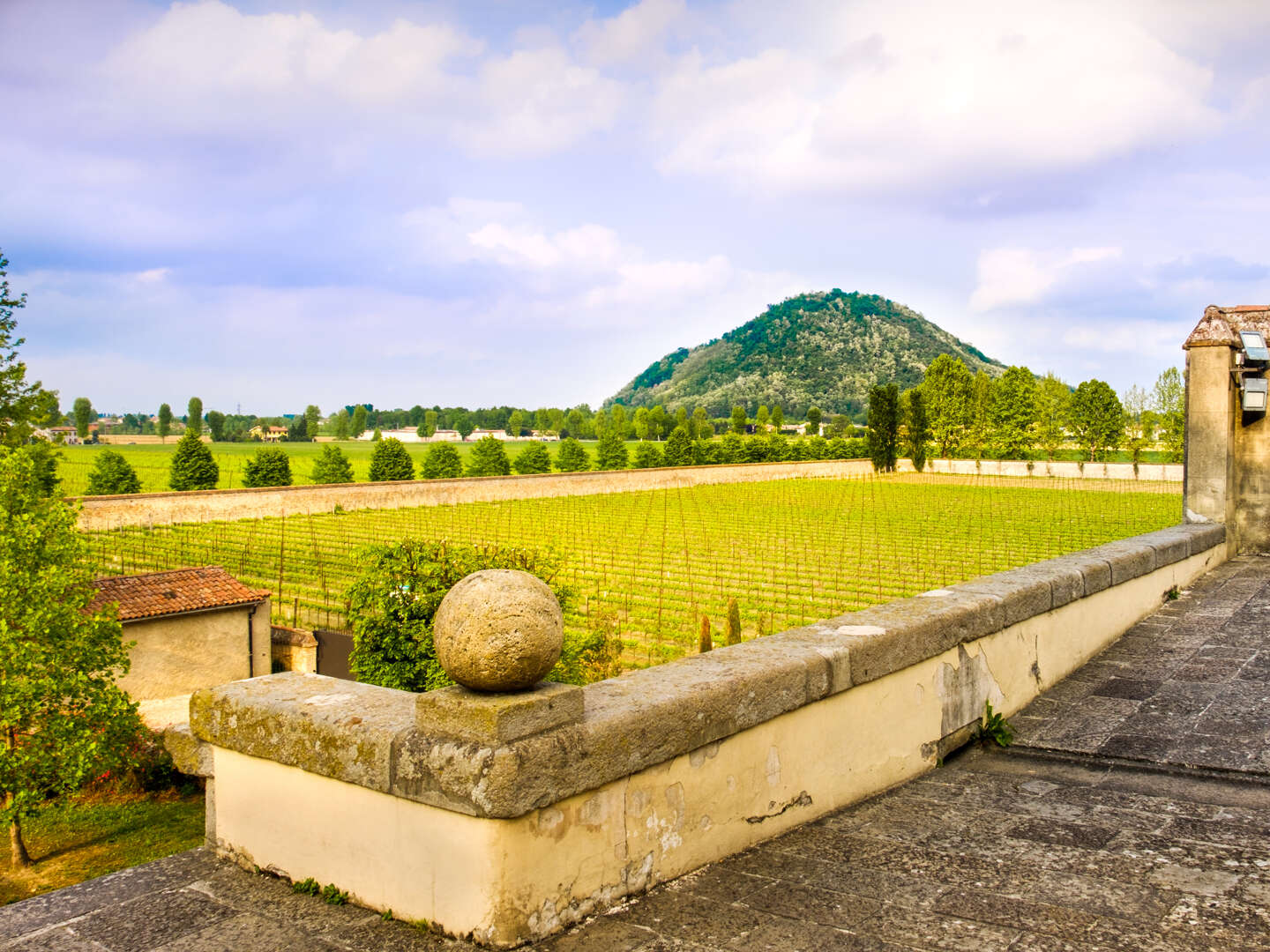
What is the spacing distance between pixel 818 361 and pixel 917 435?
11611cm

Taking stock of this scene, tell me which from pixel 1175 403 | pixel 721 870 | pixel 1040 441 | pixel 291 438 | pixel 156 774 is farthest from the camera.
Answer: pixel 291 438

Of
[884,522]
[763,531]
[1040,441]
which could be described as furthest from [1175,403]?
[763,531]

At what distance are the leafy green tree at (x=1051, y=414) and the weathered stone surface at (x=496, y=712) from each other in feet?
226

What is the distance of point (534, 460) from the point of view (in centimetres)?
5284

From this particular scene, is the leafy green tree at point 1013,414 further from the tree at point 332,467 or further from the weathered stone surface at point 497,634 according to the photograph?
the weathered stone surface at point 497,634

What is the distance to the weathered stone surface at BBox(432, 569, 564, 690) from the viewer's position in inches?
87.3

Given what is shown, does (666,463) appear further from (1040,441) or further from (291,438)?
(291,438)

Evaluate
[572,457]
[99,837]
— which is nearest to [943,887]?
[99,837]

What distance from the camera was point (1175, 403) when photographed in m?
55.0

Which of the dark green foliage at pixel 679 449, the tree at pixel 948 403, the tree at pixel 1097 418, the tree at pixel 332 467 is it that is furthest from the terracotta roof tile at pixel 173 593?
the tree at pixel 1097 418

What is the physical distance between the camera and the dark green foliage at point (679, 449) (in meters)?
56.3

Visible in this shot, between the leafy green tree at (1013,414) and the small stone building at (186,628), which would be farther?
the leafy green tree at (1013,414)

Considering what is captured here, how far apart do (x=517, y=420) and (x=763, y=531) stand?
322ft

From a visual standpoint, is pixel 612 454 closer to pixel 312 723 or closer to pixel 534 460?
pixel 534 460
